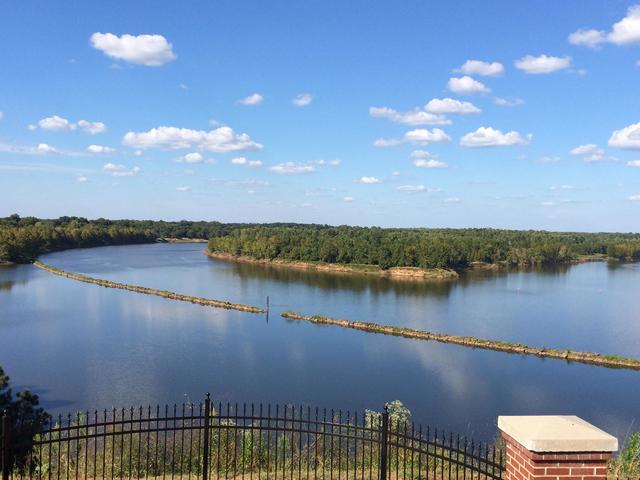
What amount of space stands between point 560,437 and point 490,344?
31.6 meters

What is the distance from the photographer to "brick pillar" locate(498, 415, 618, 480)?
4.49 m

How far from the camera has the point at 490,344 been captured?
34531 mm

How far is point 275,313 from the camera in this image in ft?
146

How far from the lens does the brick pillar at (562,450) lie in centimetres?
449

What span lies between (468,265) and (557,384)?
5930cm

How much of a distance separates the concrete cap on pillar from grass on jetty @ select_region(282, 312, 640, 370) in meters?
29.8

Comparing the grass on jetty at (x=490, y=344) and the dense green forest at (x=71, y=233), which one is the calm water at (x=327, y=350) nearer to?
the grass on jetty at (x=490, y=344)

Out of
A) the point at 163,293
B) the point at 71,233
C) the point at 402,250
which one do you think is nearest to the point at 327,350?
the point at 163,293

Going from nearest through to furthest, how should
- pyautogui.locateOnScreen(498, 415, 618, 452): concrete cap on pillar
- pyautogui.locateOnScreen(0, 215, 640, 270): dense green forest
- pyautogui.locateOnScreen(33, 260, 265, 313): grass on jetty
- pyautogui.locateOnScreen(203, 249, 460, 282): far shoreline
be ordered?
pyautogui.locateOnScreen(498, 415, 618, 452): concrete cap on pillar
pyautogui.locateOnScreen(33, 260, 265, 313): grass on jetty
pyautogui.locateOnScreen(203, 249, 460, 282): far shoreline
pyautogui.locateOnScreen(0, 215, 640, 270): dense green forest

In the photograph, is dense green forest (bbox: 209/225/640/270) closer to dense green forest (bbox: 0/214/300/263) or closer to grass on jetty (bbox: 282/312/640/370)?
dense green forest (bbox: 0/214/300/263)

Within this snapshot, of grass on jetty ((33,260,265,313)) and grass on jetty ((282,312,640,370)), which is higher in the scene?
grass on jetty ((33,260,265,313))

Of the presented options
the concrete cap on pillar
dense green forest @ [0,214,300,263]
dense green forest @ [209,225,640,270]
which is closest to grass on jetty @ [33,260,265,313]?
dense green forest @ [0,214,300,263]

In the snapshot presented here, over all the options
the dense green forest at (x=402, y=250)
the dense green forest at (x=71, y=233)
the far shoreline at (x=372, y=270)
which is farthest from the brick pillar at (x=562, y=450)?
the dense green forest at (x=71, y=233)

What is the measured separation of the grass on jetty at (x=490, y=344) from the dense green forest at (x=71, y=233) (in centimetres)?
5959
